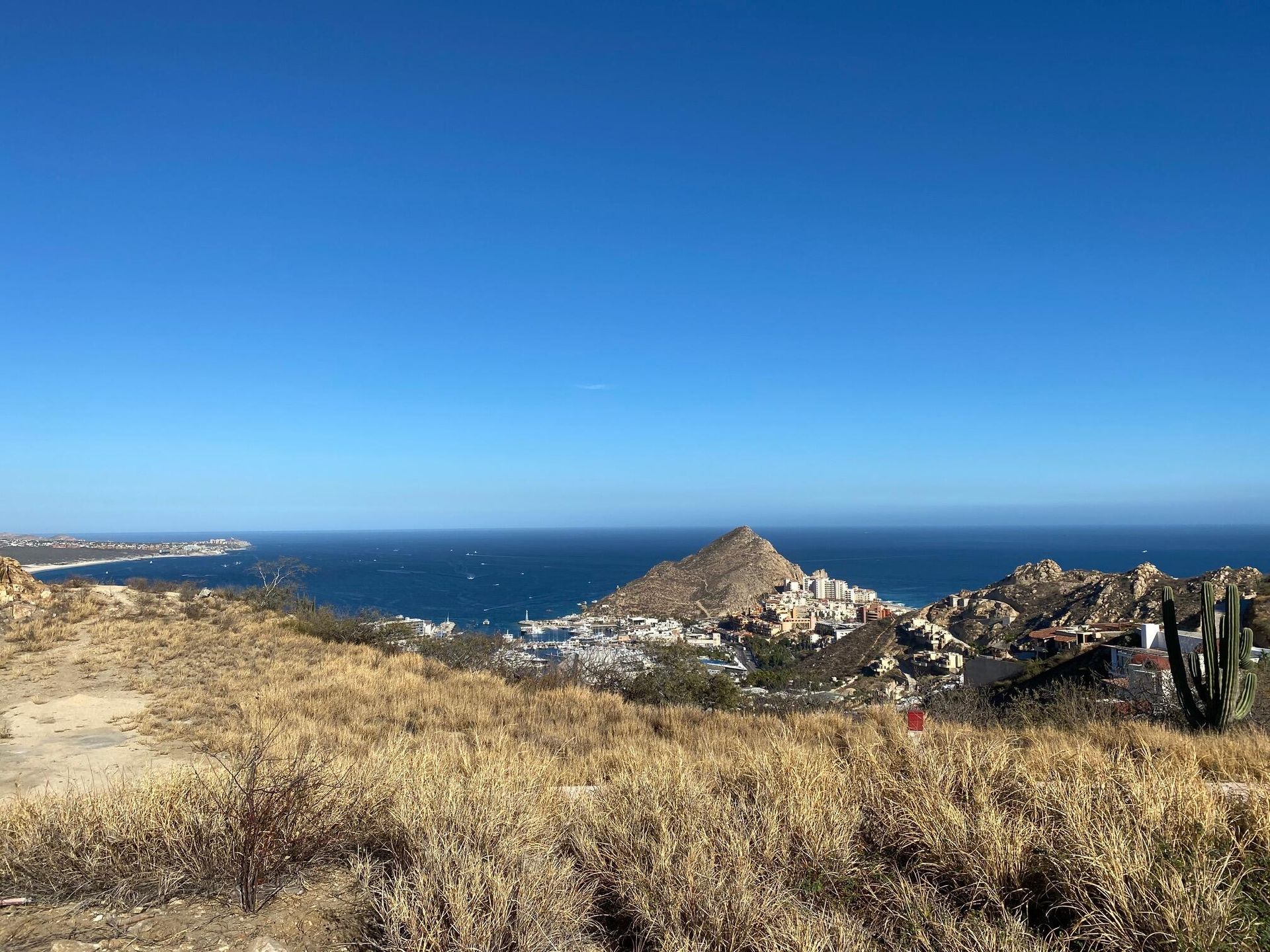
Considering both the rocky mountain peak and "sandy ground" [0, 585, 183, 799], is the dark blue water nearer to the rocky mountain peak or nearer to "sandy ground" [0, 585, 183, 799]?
the rocky mountain peak

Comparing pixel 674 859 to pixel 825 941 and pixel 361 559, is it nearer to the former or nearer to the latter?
pixel 825 941

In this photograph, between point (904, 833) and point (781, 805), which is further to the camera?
point (781, 805)

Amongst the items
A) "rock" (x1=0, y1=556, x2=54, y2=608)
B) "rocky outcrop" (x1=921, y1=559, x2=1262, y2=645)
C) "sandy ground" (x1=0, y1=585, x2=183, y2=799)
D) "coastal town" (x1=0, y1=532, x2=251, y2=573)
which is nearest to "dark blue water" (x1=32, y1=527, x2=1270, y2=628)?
"coastal town" (x1=0, y1=532, x2=251, y2=573)

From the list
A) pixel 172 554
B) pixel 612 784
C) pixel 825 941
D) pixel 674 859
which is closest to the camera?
pixel 825 941

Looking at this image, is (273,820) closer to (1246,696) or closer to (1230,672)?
(1230,672)

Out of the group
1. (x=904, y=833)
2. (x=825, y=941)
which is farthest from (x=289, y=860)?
(x=904, y=833)
